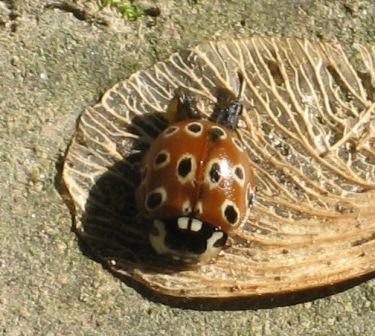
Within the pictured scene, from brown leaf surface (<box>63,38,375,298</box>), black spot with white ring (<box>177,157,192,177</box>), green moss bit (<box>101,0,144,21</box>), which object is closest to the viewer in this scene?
black spot with white ring (<box>177,157,192,177</box>)

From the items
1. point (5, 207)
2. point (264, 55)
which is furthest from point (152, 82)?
point (5, 207)

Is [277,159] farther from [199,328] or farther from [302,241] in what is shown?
[199,328]

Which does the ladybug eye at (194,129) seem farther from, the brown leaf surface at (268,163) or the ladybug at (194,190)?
the brown leaf surface at (268,163)

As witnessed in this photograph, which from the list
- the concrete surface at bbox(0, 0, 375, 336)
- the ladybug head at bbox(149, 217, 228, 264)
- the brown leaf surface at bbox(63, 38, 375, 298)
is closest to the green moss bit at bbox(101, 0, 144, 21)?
the concrete surface at bbox(0, 0, 375, 336)

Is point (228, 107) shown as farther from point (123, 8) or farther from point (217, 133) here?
point (123, 8)

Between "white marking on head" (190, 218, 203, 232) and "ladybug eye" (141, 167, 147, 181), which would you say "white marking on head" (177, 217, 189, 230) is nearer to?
"white marking on head" (190, 218, 203, 232)

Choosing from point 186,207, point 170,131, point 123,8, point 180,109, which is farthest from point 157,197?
point 123,8

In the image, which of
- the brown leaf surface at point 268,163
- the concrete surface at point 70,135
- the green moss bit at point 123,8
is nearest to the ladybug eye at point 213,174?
the brown leaf surface at point 268,163
